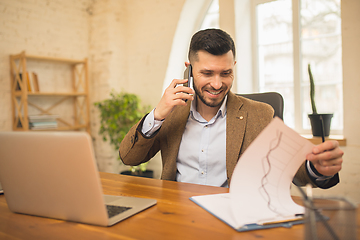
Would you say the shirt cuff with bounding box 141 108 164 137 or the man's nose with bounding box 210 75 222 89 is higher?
the man's nose with bounding box 210 75 222 89

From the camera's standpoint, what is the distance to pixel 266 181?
0.71 metres

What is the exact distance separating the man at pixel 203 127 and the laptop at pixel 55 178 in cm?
59

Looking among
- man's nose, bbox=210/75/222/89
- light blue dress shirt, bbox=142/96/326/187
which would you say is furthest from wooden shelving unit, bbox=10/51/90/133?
man's nose, bbox=210/75/222/89

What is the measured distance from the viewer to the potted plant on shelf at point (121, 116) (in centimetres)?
379

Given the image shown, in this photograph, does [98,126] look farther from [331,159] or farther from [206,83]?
[331,159]

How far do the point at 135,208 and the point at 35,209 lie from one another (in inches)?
10.7

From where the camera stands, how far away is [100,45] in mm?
4246

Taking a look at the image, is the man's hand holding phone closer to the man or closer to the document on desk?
the man

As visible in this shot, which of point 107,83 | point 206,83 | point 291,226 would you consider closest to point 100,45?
point 107,83

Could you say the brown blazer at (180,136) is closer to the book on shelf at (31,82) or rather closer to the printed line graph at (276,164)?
the printed line graph at (276,164)

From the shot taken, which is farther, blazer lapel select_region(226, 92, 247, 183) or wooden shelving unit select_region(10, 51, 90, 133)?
wooden shelving unit select_region(10, 51, 90, 133)

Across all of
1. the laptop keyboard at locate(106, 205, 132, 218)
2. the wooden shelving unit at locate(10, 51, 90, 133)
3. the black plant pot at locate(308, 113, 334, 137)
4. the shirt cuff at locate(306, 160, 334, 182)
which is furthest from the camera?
the wooden shelving unit at locate(10, 51, 90, 133)

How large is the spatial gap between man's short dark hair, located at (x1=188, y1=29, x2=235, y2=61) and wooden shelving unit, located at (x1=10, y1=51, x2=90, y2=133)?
2685mm

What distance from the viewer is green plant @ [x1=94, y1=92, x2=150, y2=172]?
3793 mm
